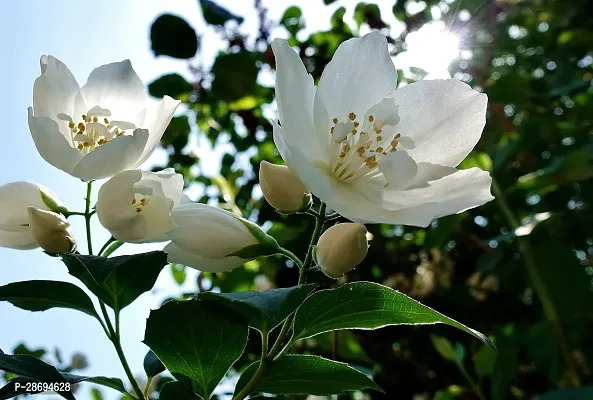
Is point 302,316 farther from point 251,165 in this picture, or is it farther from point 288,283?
point 251,165

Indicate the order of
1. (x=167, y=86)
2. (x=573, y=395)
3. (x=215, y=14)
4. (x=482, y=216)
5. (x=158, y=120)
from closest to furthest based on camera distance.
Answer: (x=158, y=120)
(x=573, y=395)
(x=215, y=14)
(x=167, y=86)
(x=482, y=216)

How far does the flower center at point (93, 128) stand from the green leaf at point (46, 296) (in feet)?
0.63

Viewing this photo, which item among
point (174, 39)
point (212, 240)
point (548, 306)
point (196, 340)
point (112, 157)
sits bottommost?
point (548, 306)

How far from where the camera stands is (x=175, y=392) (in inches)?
26.3

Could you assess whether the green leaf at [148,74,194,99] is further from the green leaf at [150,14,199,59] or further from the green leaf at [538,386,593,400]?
the green leaf at [538,386,593,400]

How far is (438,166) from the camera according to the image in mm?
→ 687

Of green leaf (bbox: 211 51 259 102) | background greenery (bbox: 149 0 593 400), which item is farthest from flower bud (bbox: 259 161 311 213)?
green leaf (bbox: 211 51 259 102)

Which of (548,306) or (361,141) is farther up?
(361,141)

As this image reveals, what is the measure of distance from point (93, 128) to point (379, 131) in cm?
40

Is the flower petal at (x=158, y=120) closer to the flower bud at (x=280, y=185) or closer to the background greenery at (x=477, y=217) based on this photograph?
the flower bud at (x=280, y=185)

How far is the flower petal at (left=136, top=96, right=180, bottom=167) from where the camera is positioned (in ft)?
2.32

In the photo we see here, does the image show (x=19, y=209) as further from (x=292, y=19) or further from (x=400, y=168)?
(x=292, y=19)

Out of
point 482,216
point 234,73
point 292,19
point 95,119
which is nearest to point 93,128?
point 95,119

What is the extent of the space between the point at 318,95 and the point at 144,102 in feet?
0.85
